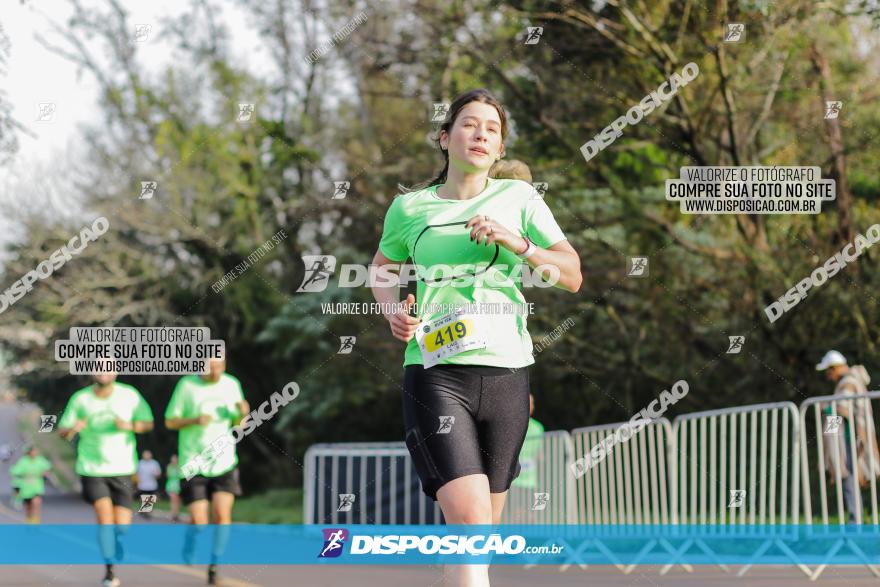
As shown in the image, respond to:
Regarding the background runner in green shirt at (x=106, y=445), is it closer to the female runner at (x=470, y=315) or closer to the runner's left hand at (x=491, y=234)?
the female runner at (x=470, y=315)

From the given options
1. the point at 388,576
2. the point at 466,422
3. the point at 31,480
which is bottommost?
the point at 388,576

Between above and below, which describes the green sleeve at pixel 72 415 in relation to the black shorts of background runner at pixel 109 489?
above

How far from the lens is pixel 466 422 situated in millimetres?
4035

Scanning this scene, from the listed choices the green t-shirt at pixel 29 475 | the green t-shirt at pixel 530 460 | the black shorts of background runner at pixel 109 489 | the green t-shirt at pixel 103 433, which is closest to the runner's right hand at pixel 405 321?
the green t-shirt at pixel 103 433

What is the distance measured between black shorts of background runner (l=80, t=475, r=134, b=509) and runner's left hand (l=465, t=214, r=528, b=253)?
6.75 meters

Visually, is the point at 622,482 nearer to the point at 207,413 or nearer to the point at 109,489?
the point at 207,413

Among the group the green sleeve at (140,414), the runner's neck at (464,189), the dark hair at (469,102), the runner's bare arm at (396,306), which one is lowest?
the runner's bare arm at (396,306)

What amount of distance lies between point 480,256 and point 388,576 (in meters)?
6.90

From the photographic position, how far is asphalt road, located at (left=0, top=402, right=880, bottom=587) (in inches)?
381

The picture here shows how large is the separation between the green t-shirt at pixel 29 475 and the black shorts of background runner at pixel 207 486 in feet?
28.5

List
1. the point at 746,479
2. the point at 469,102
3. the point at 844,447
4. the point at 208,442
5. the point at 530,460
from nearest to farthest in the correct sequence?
the point at 469,102 < the point at 844,447 < the point at 208,442 < the point at 746,479 < the point at 530,460

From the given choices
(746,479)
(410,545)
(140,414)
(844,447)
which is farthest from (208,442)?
(410,545)

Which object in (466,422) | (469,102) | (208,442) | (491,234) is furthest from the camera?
(208,442)

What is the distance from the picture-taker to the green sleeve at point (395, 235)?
434 cm
